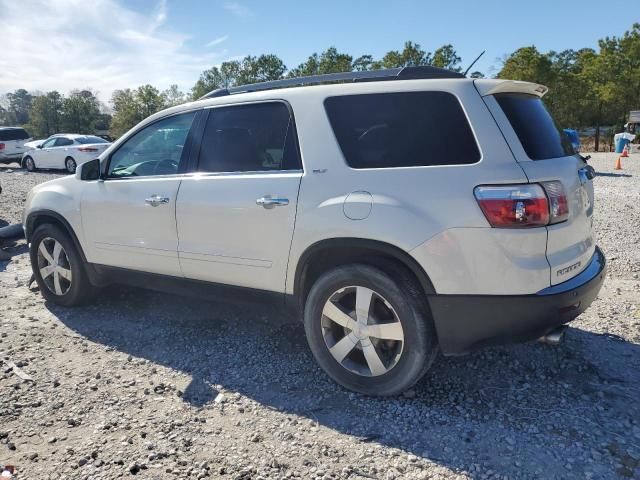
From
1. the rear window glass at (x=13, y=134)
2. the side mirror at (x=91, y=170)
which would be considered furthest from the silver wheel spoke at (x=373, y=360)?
the rear window glass at (x=13, y=134)

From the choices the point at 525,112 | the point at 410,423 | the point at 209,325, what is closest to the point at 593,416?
the point at 410,423

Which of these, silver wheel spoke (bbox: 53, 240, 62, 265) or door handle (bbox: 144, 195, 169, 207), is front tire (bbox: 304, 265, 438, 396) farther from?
silver wheel spoke (bbox: 53, 240, 62, 265)

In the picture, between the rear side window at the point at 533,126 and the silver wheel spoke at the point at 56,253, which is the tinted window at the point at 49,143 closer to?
the silver wheel spoke at the point at 56,253

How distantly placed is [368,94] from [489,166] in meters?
0.92

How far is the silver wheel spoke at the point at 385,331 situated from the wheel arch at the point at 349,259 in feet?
0.93

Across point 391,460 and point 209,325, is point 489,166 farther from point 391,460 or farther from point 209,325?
point 209,325

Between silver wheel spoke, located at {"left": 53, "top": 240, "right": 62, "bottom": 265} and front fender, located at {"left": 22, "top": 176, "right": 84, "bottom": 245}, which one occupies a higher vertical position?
front fender, located at {"left": 22, "top": 176, "right": 84, "bottom": 245}

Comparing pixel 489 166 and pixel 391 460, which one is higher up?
pixel 489 166

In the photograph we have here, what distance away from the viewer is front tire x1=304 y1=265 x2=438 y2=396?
282cm

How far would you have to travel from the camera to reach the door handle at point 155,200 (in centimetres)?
373

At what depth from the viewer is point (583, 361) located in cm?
345

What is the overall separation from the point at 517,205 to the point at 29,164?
21.9 meters

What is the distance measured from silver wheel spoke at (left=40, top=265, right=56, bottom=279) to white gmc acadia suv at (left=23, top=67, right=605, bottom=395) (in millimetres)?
1298

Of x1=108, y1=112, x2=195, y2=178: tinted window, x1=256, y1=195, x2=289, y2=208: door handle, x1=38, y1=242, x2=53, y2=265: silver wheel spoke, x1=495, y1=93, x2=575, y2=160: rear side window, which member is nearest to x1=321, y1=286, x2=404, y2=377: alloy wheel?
x1=256, y1=195, x2=289, y2=208: door handle
